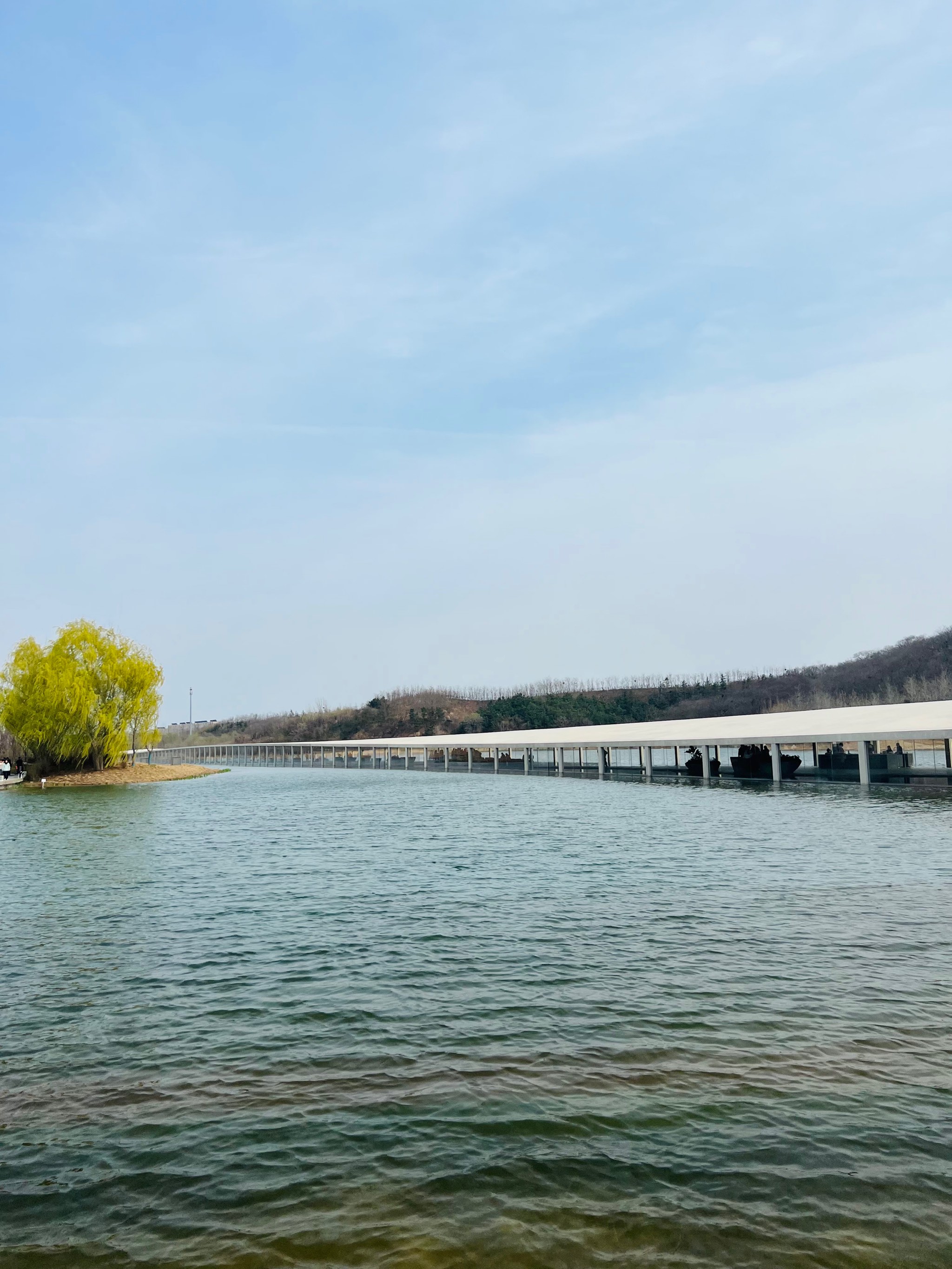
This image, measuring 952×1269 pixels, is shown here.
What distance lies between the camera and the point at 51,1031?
8875 mm

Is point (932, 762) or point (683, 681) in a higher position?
point (683, 681)

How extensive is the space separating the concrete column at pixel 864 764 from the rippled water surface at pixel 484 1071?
2007cm

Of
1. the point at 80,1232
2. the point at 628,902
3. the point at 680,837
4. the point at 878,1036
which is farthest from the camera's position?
the point at 680,837

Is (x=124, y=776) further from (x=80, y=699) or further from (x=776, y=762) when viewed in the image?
(x=776, y=762)

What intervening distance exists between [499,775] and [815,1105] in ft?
171

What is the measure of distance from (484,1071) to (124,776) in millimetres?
53666

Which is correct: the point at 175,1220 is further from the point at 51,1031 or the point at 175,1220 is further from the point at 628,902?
the point at 628,902

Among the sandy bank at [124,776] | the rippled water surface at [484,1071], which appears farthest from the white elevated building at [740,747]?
the rippled water surface at [484,1071]

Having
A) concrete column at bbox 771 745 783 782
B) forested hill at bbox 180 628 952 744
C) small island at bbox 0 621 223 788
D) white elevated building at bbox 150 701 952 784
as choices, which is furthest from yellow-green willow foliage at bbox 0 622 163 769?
forested hill at bbox 180 628 952 744

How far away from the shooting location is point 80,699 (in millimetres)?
52562

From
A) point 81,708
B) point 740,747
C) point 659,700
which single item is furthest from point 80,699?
point 659,700

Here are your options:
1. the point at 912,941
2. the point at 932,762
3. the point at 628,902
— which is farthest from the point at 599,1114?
the point at 932,762

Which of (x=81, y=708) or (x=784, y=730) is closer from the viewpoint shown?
(x=784, y=730)

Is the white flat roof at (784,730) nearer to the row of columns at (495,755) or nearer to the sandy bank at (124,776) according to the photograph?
the row of columns at (495,755)
